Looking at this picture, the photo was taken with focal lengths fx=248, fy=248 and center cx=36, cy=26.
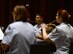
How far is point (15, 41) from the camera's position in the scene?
2559 millimetres

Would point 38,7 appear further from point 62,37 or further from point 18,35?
point 18,35

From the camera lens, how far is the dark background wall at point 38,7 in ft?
22.4

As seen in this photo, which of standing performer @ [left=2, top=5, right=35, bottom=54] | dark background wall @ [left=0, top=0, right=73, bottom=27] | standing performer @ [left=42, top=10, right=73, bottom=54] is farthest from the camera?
dark background wall @ [left=0, top=0, right=73, bottom=27]

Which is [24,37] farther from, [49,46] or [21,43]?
[49,46]

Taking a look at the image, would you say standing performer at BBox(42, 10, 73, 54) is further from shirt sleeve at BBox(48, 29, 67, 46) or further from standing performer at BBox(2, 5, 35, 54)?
standing performer at BBox(2, 5, 35, 54)

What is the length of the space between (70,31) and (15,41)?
0.80m

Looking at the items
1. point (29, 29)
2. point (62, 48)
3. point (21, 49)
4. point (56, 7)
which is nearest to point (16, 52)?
point (21, 49)

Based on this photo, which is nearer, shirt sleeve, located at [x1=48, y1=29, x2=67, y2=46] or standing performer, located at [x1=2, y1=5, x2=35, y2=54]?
standing performer, located at [x1=2, y1=5, x2=35, y2=54]

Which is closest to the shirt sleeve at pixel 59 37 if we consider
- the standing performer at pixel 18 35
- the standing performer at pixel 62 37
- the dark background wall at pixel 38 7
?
the standing performer at pixel 62 37

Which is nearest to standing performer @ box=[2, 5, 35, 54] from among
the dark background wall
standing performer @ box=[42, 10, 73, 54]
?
standing performer @ box=[42, 10, 73, 54]

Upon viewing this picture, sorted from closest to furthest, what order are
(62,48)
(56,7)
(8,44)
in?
(8,44)
(62,48)
(56,7)

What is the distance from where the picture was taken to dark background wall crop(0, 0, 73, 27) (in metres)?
6.82

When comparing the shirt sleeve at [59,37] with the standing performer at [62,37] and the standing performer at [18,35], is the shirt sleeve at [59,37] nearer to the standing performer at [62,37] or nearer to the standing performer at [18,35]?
the standing performer at [62,37]

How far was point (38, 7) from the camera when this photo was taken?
23.5 feet
